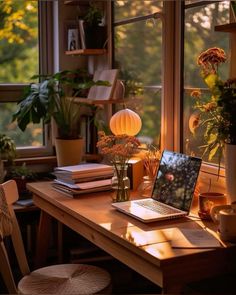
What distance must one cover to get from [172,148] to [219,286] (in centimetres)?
87

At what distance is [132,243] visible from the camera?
183 centimetres

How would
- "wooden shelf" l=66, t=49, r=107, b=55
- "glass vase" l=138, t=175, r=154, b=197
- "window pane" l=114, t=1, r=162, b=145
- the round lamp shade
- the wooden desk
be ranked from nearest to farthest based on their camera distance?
the wooden desk → "glass vase" l=138, t=175, r=154, b=197 → the round lamp shade → "window pane" l=114, t=1, r=162, b=145 → "wooden shelf" l=66, t=49, r=107, b=55

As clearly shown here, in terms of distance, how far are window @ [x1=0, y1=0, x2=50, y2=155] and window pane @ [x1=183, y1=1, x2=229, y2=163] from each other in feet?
4.05

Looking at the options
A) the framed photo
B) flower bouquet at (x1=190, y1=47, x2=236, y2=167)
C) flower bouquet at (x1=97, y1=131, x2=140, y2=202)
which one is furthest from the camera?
the framed photo

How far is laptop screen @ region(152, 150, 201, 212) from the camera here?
2182 mm

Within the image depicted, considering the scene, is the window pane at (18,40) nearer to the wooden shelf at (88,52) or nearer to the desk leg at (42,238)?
the wooden shelf at (88,52)

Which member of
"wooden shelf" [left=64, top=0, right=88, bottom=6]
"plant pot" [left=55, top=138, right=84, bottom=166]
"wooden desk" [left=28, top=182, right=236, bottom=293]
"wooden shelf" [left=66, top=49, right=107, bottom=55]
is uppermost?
"wooden shelf" [left=64, top=0, right=88, bottom=6]

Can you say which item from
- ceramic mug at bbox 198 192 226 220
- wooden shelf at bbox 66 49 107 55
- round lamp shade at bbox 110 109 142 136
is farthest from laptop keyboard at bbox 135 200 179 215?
wooden shelf at bbox 66 49 107 55

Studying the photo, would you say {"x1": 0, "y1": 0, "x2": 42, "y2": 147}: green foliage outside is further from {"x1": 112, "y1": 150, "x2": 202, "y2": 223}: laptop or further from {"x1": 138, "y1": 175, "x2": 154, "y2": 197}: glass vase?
{"x1": 112, "y1": 150, "x2": 202, "y2": 223}: laptop

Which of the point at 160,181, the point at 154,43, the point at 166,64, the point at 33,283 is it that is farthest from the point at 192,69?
the point at 33,283

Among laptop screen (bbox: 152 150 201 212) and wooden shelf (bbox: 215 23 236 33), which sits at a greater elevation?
wooden shelf (bbox: 215 23 236 33)

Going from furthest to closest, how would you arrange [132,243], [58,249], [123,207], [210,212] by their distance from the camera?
[58,249] → [123,207] → [210,212] → [132,243]

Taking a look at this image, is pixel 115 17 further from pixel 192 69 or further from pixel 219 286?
pixel 219 286

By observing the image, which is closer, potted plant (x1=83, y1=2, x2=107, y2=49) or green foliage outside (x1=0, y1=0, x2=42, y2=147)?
potted plant (x1=83, y1=2, x2=107, y2=49)
